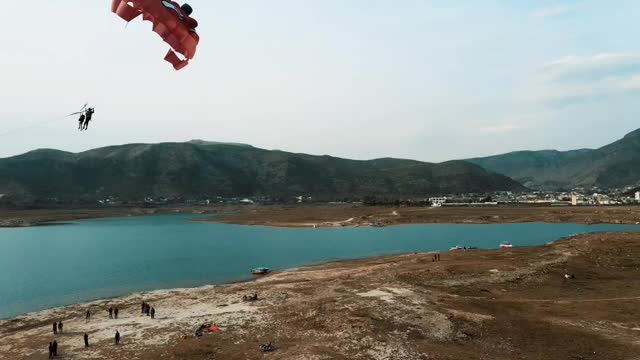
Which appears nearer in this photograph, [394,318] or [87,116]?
[87,116]

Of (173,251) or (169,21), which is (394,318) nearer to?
(169,21)

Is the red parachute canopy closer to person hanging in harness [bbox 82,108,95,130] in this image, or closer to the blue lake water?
person hanging in harness [bbox 82,108,95,130]

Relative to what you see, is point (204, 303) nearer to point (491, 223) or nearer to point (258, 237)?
point (258, 237)

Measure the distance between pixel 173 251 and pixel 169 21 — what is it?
91.4m

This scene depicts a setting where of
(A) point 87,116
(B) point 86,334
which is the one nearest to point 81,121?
(A) point 87,116

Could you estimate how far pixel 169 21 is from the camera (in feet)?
73.0

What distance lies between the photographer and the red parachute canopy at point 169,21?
Answer: 2195 centimetres

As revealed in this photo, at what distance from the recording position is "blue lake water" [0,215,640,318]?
67500 mm

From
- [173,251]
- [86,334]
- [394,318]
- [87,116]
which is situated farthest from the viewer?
[173,251]

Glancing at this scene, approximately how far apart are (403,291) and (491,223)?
12936 centimetres

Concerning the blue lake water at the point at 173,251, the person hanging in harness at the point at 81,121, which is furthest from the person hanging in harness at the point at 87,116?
the blue lake water at the point at 173,251

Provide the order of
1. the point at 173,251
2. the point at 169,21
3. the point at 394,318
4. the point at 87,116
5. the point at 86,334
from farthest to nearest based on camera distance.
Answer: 1. the point at 173,251
2. the point at 394,318
3. the point at 86,334
4. the point at 87,116
5. the point at 169,21

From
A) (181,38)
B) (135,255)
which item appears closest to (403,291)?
(181,38)

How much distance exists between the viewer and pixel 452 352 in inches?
1180
